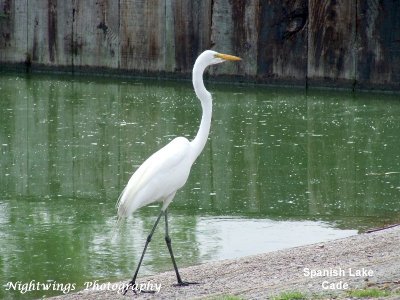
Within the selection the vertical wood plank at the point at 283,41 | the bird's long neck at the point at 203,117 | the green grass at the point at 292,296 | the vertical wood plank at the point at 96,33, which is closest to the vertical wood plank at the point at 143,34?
the vertical wood plank at the point at 96,33

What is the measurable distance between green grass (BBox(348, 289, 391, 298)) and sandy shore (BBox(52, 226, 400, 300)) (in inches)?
1.4

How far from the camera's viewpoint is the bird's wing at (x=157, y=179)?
248 inches

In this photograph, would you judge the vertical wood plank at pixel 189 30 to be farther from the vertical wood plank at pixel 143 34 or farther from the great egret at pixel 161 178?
the great egret at pixel 161 178

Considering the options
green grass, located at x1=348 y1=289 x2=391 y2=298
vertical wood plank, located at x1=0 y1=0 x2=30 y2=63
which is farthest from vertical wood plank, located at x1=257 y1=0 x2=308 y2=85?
green grass, located at x1=348 y1=289 x2=391 y2=298

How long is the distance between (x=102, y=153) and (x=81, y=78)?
186 inches

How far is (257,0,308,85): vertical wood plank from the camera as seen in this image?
47.0 ft

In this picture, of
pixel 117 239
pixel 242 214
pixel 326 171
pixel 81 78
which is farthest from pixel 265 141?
pixel 81 78

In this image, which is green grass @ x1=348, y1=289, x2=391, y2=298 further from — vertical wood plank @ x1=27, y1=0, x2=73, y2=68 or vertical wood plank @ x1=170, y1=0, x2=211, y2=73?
vertical wood plank @ x1=27, y1=0, x2=73, y2=68

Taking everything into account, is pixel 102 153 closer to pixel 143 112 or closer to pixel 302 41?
pixel 143 112

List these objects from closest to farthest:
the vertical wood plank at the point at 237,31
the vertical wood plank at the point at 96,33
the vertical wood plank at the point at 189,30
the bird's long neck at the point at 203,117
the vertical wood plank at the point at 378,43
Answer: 1. the bird's long neck at the point at 203,117
2. the vertical wood plank at the point at 378,43
3. the vertical wood plank at the point at 237,31
4. the vertical wood plank at the point at 189,30
5. the vertical wood plank at the point at 96,33

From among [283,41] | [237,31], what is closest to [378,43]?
[283,41]

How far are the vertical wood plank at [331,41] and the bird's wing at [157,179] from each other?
789cm

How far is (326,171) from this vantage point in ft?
33.6

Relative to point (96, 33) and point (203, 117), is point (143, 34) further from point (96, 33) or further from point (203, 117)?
point (203, 117)
